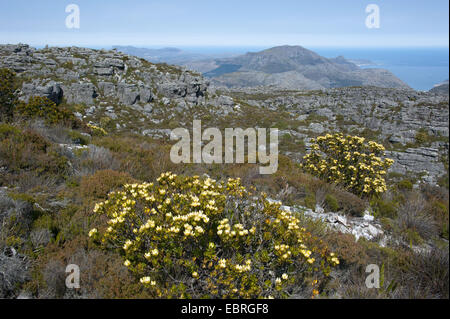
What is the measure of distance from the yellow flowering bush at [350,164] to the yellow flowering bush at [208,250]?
3727 mm

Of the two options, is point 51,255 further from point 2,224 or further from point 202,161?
point 202,161

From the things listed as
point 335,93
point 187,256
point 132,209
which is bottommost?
point 187,256

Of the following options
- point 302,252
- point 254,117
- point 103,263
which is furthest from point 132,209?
point 254,117

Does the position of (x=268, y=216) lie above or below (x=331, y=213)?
above

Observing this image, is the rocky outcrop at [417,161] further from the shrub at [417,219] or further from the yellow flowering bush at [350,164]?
the shrub at [417,219]

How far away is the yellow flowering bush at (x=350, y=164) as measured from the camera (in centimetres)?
639

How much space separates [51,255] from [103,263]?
0.75m

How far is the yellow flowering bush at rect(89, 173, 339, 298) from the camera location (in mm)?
2529

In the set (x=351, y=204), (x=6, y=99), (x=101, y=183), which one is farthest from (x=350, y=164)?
(x=6, y=99)

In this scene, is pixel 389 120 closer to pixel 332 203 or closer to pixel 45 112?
pixel 332 203

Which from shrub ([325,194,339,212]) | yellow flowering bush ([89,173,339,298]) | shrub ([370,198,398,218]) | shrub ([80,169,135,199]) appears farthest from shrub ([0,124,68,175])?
shrub ([370,198,398,218])

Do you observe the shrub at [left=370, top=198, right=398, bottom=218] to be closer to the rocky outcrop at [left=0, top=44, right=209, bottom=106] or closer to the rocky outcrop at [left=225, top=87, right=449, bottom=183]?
the rocky outcrop at [left=225, top=87, right=449, bottom=183]

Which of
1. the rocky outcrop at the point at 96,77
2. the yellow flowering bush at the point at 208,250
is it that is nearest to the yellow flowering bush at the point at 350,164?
the yellow flowering bush at the point at 208,250

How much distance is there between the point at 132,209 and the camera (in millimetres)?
3141
